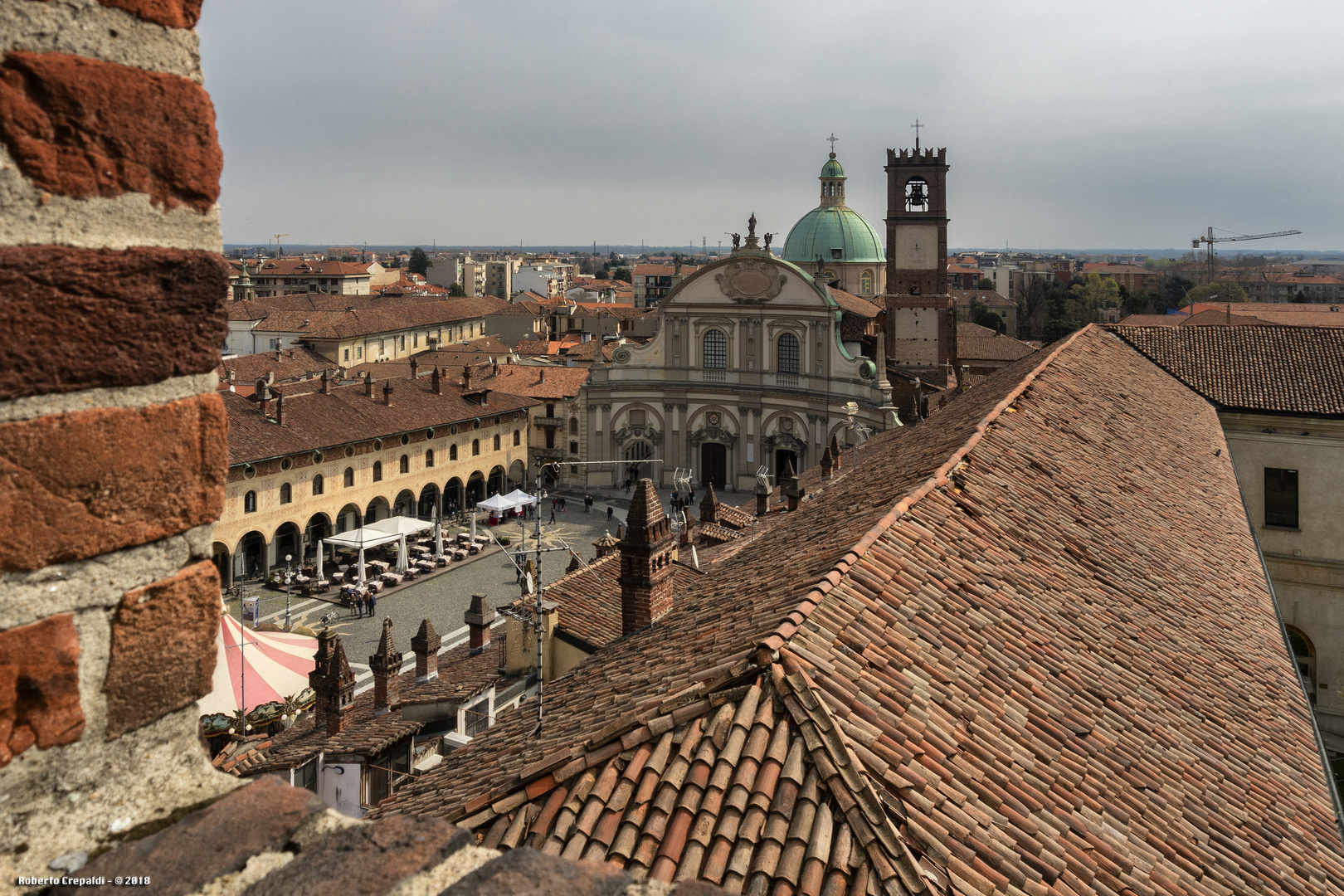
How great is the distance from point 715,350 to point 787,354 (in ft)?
12.6

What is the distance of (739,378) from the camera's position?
177 feet

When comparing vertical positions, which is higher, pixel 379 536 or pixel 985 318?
pixel 985 318

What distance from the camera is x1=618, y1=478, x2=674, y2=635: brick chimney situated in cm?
1254

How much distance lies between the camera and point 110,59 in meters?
1.85

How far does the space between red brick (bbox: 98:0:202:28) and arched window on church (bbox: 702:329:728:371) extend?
52422 millimetres

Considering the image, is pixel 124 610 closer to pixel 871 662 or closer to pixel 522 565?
pixel 871 662

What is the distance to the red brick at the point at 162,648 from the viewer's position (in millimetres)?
1918

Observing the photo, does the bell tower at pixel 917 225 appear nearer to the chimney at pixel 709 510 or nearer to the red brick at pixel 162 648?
the chimney at pixel 709 510

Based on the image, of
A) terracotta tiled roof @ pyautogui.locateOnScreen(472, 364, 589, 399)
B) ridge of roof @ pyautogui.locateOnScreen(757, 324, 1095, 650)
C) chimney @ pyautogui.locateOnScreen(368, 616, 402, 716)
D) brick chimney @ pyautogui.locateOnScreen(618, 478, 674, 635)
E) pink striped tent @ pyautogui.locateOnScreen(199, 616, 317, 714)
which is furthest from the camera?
terracotta tiled roof @ pyautogui.locateOnScreen(472, 364, 589, 399)

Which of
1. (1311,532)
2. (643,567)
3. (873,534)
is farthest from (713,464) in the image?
(873,534)

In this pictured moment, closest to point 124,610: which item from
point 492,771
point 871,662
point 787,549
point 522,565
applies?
point 871,662

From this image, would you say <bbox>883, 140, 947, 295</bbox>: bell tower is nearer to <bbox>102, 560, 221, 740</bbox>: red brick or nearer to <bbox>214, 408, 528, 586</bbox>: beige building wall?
<bbox>214, 408, 528, 586</bbox>: beige building wall

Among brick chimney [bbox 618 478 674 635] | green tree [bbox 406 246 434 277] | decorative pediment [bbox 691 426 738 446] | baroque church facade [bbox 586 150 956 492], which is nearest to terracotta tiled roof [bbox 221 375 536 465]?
baroque church facade [bbox 586 150 956 492]

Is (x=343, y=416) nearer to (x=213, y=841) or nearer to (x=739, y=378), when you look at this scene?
(x=739, y=378)
